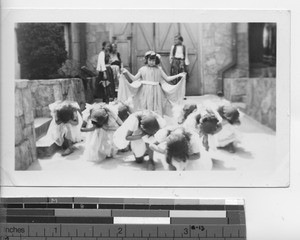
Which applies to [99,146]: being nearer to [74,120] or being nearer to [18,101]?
[74,120]

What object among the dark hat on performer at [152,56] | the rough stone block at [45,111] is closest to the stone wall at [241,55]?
the dark hat on performer at [152,56]

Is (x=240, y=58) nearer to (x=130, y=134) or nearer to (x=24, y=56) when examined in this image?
(x=130, y=134)

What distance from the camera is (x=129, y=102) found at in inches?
33.6

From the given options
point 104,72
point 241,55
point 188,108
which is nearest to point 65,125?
point 104,72

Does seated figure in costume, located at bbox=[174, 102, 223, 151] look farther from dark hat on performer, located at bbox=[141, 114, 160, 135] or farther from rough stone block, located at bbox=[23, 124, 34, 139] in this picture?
rough stone block, located at bbox=[23, 124, 34, 139]

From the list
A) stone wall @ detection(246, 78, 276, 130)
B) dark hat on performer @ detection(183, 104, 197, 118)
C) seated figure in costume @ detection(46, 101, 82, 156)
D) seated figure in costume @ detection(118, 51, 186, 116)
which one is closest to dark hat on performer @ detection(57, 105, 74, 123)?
seated figure in costume @ detection(46, 101, 82, 156)

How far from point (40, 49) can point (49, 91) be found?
0.08m

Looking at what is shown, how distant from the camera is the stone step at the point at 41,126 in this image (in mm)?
849

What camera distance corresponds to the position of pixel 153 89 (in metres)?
0.85

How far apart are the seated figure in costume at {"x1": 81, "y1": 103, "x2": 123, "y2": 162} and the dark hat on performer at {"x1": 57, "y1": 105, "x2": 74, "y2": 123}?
3 centimetres

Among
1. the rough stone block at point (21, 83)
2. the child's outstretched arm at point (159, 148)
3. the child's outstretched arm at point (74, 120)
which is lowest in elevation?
the child's outstretched arm at point (159, 148)

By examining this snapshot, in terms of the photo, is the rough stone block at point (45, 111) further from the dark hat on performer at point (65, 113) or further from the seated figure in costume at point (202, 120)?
the seated figure in costume at point (202, 120)

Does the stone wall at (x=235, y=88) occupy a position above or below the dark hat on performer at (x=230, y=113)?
above

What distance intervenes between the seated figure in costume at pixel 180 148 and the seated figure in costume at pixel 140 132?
13mm
